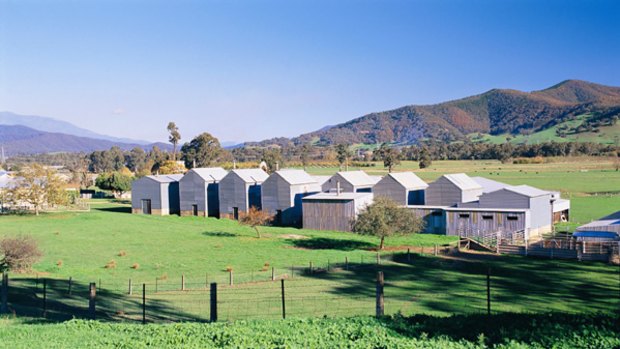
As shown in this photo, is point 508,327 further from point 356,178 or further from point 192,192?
point 192,192

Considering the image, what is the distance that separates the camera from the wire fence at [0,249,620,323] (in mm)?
17141

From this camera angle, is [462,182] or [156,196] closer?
[462,182]

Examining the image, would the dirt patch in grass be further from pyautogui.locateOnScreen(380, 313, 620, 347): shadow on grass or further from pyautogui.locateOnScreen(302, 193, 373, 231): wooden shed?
pyautogui.locateOnScreen(380, 313, 620, 347): shadow on grass

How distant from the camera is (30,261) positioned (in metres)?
27.1

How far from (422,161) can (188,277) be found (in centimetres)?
9690

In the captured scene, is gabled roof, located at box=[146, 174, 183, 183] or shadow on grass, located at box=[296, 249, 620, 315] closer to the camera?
shadow on grass, located at box=[296, 249, 620, 315]

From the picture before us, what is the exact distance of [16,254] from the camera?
26.5m

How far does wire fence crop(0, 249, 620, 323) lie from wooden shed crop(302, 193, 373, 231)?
1932 centimetres

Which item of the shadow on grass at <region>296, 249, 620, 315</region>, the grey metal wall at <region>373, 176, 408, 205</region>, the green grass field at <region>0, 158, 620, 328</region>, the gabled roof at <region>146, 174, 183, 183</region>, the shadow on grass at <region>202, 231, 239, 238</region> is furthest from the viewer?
the gabled roof at <region>146, 174, 183, 183</region>

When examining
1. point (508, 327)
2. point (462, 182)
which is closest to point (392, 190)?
point (462, 182)

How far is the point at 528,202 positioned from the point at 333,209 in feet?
52.8

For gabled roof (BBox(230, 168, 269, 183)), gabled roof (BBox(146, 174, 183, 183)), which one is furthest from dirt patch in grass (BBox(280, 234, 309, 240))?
gabled roof (BBox(146, 174, 183, 183))

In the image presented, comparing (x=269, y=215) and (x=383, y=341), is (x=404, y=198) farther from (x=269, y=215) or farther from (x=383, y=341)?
(x=383, y=341)

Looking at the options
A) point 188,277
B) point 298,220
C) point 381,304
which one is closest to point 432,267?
point 188,277
